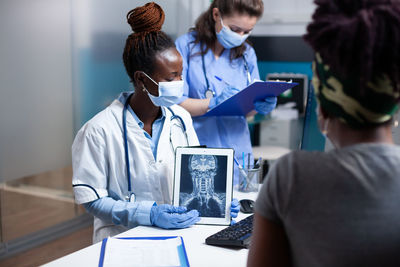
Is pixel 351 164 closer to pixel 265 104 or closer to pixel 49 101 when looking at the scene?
pixel 265 104

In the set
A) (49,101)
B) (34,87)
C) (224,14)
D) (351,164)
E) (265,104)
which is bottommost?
(49,101)

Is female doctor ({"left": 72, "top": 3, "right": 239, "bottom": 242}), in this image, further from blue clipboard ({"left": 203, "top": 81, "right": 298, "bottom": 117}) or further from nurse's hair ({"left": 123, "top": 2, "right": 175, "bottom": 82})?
blue clipboard ({"left": 203, "top": 81, "right": 298, "bottom": 117})

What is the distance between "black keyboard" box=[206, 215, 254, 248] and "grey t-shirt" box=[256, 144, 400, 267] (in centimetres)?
51

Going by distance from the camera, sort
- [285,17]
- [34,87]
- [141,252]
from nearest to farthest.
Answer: [141,252], [34,87], [285,17]

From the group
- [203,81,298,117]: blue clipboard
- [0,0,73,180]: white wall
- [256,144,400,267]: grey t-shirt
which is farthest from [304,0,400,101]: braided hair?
[0,0,73,180]: white wall

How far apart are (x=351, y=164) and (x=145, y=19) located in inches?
41.6

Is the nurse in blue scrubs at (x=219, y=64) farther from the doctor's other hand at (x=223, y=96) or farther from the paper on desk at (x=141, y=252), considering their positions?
the paper on desk at (x=141, y=252)

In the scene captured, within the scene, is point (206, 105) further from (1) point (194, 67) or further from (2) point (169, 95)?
(2) point (169, 95)

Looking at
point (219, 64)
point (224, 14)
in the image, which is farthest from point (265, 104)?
point (224, 14)

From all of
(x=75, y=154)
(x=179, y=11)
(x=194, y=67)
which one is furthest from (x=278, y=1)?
(x=75, y=154)

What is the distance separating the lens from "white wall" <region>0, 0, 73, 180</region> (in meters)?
2.78

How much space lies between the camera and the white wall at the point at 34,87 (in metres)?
2.78

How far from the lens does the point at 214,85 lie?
237 centimetres

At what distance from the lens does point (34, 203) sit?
3295mm
